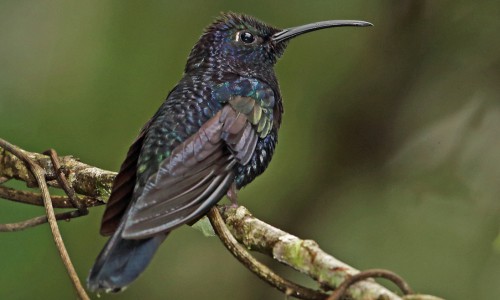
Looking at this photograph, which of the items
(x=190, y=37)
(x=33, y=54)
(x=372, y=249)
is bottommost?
(x=372, y=249)

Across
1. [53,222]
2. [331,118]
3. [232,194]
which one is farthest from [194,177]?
[331,118]

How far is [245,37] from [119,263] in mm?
1685

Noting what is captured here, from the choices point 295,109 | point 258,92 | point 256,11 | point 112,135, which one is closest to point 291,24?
point 256,11

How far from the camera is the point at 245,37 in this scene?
135 inches

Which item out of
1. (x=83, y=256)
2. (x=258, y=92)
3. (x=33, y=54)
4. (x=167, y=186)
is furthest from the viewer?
(x=33, y=54)

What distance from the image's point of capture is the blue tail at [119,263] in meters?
1.93

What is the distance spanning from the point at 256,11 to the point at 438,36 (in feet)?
3.42

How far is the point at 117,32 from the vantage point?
434 cm

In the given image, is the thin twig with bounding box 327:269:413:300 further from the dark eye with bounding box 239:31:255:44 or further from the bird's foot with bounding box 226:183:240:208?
the dark eye with bounding box 239:31:255:44

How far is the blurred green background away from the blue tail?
192 cm

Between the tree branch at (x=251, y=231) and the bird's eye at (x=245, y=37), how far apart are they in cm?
100

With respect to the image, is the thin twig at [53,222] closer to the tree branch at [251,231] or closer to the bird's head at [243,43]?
the tree branch at [251,231]

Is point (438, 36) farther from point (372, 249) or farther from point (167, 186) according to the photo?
point (167, 186)

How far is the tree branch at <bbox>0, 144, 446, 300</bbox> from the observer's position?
5.57 feet
